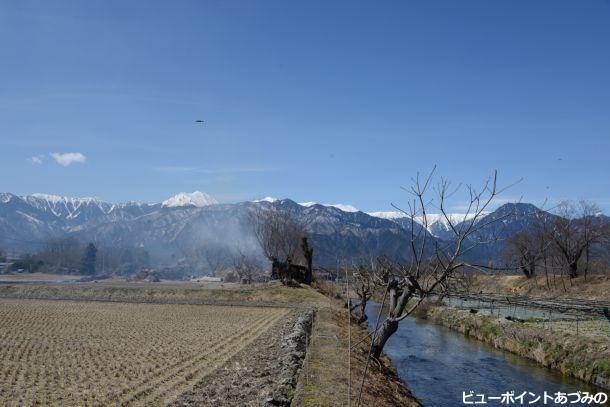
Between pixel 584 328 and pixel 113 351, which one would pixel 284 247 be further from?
pixel 113 351

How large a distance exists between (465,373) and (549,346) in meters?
5.57

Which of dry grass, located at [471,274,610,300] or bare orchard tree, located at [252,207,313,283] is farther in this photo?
bare orchard tree, located at [252,207,313,283]

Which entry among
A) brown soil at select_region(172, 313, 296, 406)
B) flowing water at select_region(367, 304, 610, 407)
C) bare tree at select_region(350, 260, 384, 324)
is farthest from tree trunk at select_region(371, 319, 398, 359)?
bare tree at select_region(350, 260, 384, 324)

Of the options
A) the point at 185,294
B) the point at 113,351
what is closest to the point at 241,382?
the point at 113,351

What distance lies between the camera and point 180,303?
167 feet

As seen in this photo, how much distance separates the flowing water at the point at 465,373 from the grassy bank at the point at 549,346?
54cm

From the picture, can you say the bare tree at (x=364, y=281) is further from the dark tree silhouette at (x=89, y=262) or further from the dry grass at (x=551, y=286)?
the dark tree silhouette at (x=89, y=262)

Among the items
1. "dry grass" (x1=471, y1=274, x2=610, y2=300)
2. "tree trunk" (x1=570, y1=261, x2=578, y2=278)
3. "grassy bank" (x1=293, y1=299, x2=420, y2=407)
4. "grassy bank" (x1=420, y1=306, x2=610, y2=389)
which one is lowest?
"grassy bank" (x1=420, y1=306, x2=610, y2=389)

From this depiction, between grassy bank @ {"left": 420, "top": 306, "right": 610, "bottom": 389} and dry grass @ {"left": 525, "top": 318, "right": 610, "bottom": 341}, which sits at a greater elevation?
dry grass @ {"left": 525, "top": 318, "right": 610, "bottom": 341}

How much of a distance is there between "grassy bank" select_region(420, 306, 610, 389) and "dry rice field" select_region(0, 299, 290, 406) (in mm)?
14245

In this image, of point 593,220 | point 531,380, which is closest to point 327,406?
point 531,380

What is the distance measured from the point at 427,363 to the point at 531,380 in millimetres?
5259

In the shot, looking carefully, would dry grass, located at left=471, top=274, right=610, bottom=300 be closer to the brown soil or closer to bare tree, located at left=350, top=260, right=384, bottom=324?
bare tree, located at left=350, top=260, right=384, bottom=324

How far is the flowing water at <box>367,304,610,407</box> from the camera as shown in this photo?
64.7 feet
